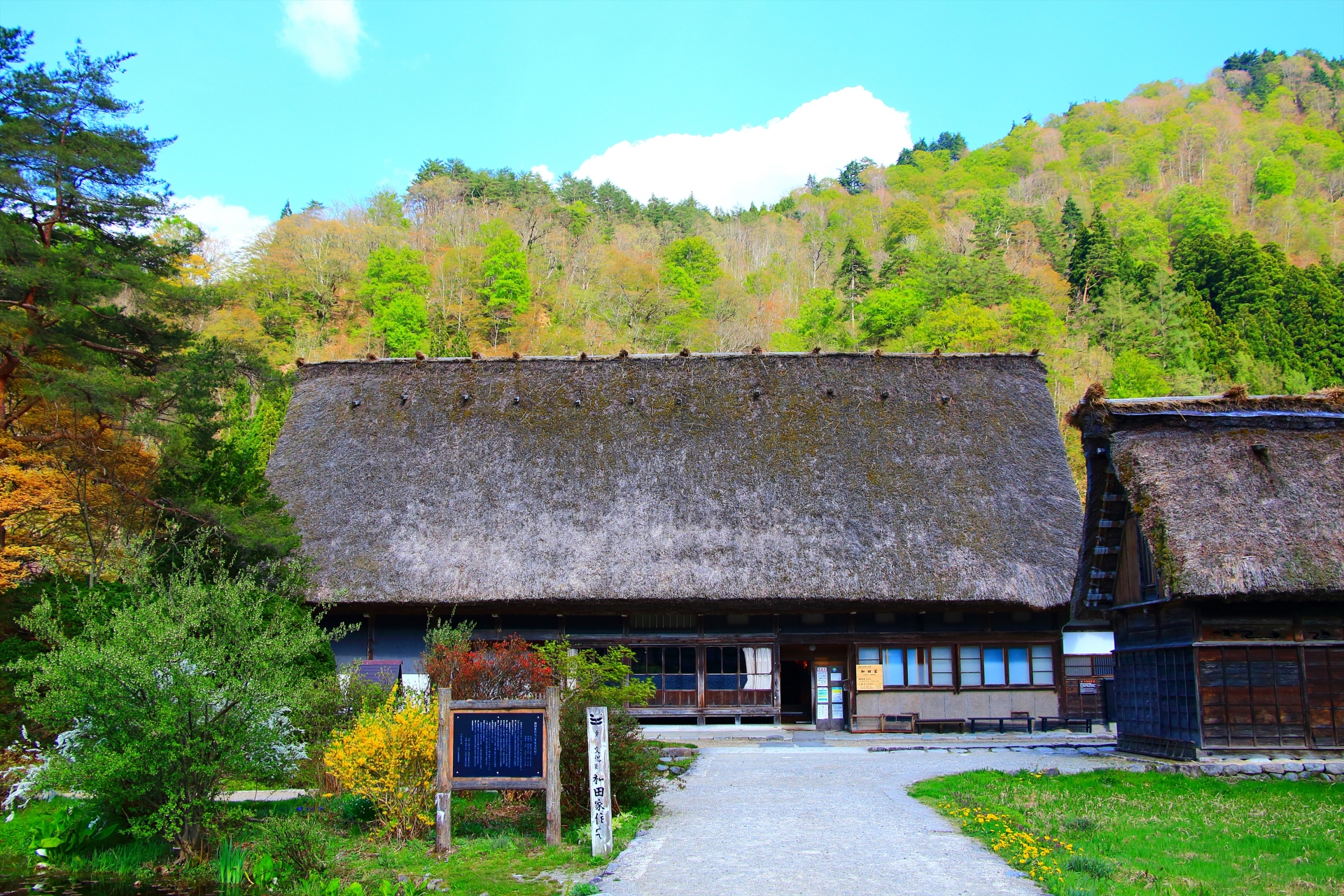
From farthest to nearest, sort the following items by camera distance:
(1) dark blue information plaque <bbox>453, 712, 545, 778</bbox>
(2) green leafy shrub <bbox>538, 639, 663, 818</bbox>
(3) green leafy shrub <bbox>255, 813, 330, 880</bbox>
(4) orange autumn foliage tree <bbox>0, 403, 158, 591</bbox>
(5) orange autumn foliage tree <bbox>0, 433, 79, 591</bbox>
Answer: (5) orange autumn foliage tree <bbox>0, 433, 79, 591</bbox> → (4) orange autumn foliage tree <bbox>0, 403, 158, 591</bbox> → (2) green leafy shrub <bbox>538, 639, 663, 818</bbox> → (1) dark blue information plaque <bbox>453, 712, 545, 778</bbox> → (3) green leafy shrub <bbox>255, 813, 330, 880</bbox>

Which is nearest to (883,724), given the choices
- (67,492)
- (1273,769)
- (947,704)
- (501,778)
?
(947,704)

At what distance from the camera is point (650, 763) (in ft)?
36.1

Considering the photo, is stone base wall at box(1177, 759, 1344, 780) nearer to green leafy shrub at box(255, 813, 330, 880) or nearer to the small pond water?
green leafy shrub at box(255, 813, 330, 880)

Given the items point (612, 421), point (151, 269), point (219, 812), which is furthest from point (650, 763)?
point (151, 269)

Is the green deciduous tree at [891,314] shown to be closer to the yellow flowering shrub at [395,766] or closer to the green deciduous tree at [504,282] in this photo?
the green deciduous tree at [504,282]

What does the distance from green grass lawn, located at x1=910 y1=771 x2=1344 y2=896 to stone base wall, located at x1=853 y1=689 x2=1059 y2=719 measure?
738 cm

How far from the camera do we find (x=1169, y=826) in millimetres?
10148

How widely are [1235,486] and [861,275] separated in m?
43.7

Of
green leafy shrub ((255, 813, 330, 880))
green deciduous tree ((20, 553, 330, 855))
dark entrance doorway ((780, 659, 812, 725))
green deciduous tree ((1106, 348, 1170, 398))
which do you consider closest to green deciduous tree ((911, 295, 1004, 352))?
green deciduous tree ((1106, 348, 1170, 398))

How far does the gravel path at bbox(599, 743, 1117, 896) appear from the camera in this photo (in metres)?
7.73

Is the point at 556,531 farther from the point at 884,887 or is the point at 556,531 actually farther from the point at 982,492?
the point at 884,887

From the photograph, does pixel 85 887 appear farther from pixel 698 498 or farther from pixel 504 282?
pixel 504 282

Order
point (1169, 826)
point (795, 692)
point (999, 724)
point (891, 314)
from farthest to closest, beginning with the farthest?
point (891, 314) → point (795, 692) → point (999, 724) → point (1169, 826)

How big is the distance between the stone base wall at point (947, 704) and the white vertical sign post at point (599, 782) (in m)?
13.2
